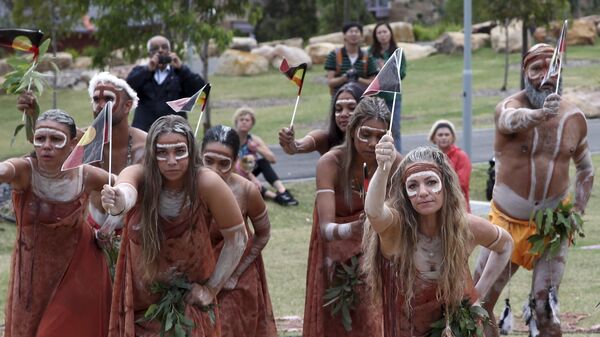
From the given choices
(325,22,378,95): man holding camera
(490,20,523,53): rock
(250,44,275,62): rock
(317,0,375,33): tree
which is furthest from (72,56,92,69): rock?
(325,22,378,95): man holding camera

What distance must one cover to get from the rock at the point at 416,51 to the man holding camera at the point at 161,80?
2487 cm

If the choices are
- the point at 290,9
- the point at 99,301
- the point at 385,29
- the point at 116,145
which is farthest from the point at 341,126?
the point at 290,9

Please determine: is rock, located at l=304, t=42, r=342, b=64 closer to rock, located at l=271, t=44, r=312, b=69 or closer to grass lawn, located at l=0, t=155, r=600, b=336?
rock, located at l=271, t=44, r=312, b=69

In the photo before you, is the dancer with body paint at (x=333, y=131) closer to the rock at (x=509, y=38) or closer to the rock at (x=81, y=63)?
the rock at (x=81, y=63)

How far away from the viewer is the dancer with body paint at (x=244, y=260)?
7.11 meters

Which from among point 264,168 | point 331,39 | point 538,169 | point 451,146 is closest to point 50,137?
point 538,169

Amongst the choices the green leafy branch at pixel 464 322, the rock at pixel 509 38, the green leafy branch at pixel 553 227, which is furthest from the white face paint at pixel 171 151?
the rock at pixel 509 38

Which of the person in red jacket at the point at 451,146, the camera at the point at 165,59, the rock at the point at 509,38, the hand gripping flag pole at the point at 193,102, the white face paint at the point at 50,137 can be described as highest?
the hand gripping flag pole at the point at 193,102

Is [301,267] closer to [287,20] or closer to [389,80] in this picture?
[389,80]

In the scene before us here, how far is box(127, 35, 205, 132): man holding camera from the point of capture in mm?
11500

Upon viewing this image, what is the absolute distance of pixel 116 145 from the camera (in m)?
7.62

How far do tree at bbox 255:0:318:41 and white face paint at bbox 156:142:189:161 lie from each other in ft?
120

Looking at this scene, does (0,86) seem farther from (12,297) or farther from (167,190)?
(167,190)

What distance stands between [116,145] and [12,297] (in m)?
1.27
